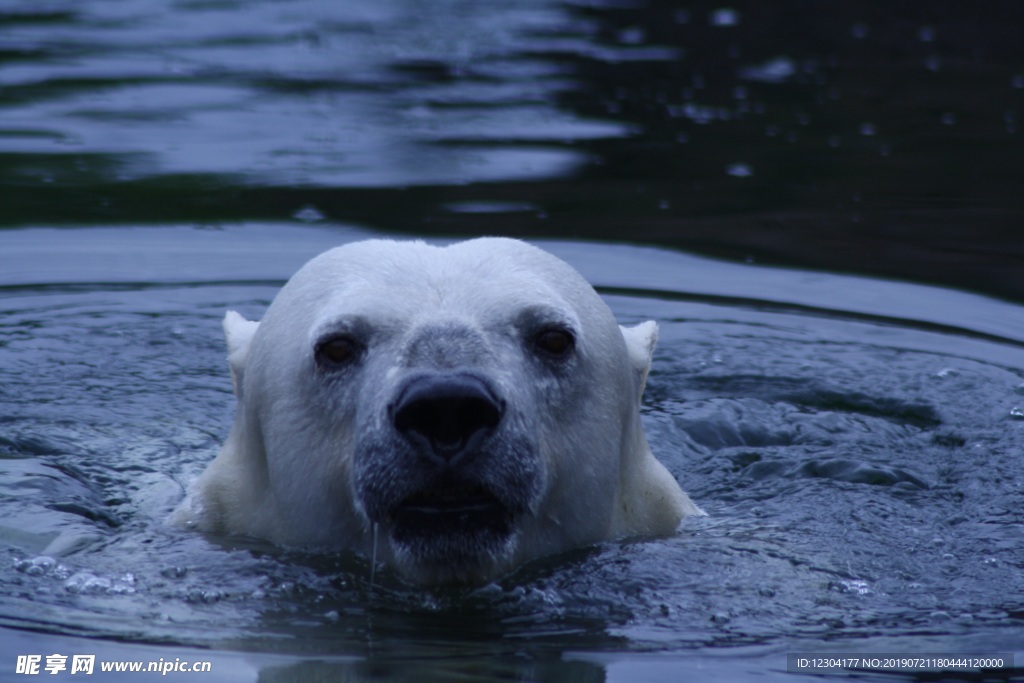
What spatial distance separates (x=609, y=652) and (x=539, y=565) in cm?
46

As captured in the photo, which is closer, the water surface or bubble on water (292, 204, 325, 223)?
the water surface

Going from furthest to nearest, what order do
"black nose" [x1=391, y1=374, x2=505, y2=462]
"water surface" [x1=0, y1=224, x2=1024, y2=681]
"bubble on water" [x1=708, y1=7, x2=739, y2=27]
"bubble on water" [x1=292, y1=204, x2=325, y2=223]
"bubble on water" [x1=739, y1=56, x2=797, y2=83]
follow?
"bubble on water" [x1=708, y1=7, x2=739, y2=27] < "bubble on water" [x1=739, y1=56, x2=797, y2=83] < "bubble on water" [x1=292, y1=204, x2=325, y2=223] < "water surface" [x1=0, y1=224, x2=1024, y2=681] < "black nose" [x1=391, y1=374, x2=505, y2=462]

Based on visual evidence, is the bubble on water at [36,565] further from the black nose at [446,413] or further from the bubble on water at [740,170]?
the bubble on water at [740,170]

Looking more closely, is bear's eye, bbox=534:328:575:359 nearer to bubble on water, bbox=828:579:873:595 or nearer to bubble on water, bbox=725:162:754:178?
bubble on water, bbox=828:579:873:595

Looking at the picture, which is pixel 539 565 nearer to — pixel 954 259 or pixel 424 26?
pixel 954 259

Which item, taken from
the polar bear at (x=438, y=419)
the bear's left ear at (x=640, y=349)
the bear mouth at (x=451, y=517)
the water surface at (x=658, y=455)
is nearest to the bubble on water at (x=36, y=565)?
the water surface at (x=658, y=455)

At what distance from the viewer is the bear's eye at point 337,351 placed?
4238 millimetres

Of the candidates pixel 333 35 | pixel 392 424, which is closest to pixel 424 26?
pixel 333 35

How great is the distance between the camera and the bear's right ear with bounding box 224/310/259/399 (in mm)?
4883

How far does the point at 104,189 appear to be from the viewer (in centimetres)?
956

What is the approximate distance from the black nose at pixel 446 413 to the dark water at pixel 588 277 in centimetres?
53

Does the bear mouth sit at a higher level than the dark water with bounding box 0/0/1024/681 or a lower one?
higher

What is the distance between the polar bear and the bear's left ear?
1 centimetres

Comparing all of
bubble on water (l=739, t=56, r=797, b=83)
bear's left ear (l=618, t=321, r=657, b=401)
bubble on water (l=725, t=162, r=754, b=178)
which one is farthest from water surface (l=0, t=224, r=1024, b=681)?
bubble on water (l=739, t=56, r=797, b=83)
